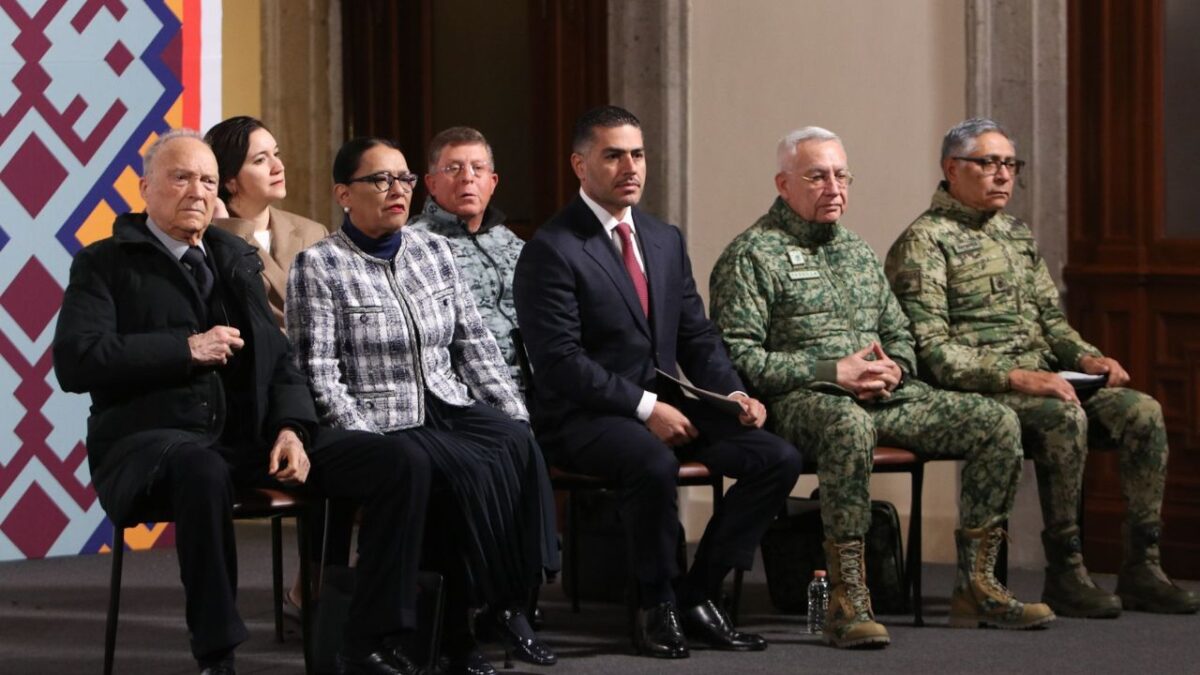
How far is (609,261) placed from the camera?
191 inches

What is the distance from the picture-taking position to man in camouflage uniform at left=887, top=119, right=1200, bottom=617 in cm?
514

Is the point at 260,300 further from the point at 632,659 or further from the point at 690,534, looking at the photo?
the point at 690,534

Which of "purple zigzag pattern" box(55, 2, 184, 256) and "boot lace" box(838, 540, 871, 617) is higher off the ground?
"purple zigzag pattern" box(55, 2, 184, 256)

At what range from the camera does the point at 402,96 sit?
7480 millimetres

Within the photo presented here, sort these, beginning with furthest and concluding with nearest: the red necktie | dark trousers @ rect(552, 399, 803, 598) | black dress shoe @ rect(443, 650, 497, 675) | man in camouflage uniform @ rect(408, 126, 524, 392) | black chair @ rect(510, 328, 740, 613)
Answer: man in camouflage uniform @ rect(408, 126, 524, 392)
the red necktie
black chair @ rect(510, 328, 740, 613)
dark trousers @ rect(552, 399, 803, 598)
black dress shoe @ rect(443, 650, 497, 675)

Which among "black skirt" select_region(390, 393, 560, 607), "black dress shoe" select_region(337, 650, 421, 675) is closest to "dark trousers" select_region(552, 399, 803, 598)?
"black skirt" select_region(390, 393, 560, 607)

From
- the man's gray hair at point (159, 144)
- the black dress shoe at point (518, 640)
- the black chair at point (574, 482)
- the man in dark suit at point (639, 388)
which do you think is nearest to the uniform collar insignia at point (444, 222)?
the black chair at point (574, 482)

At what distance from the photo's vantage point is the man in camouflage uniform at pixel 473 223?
523 cm

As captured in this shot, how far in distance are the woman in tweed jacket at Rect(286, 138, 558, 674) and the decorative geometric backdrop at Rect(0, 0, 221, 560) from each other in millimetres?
2173

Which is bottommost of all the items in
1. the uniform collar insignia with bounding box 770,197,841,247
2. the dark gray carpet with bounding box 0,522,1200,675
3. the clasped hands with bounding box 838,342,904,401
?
the dark gray carpet with bounding box 0,522,1200,675

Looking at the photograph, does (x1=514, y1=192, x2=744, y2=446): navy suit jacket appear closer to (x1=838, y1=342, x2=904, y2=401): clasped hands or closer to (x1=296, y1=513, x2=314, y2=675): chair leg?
(x1=838, y1=342, x2=904, y2=401): clasped hands

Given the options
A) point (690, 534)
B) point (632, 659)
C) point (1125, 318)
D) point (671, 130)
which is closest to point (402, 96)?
point (671, 130)

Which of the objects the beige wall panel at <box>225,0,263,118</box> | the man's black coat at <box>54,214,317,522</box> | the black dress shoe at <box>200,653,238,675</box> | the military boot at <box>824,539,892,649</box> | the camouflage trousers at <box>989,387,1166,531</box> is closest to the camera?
the black dress shoe at <box>200,653,238,675</box>

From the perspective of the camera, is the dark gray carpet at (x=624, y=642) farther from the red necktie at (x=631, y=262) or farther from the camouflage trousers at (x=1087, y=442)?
the red necktie at (x=631, y=262)
